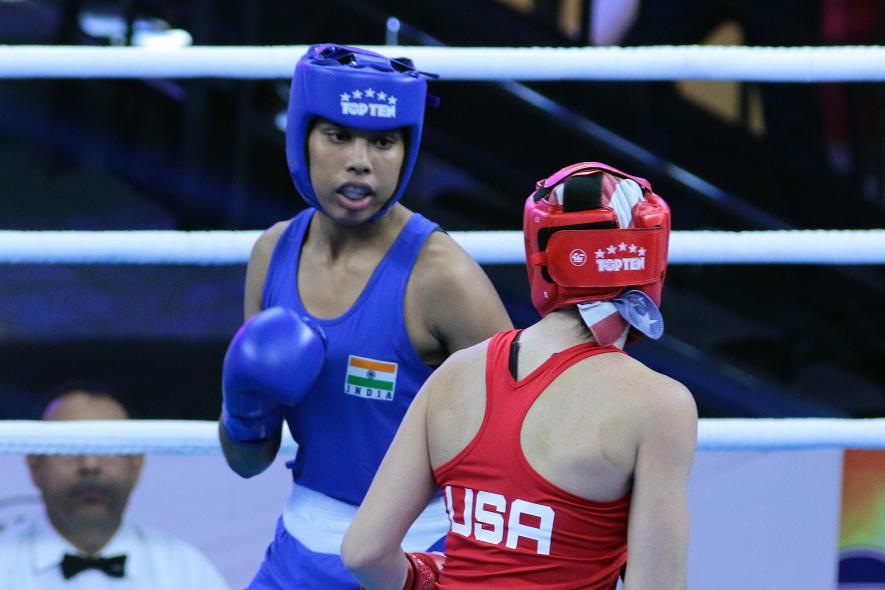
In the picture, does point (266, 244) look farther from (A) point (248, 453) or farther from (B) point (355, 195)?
(A) point (248, 453)

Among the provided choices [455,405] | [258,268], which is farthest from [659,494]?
[258,268]

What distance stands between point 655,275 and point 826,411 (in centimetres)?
Answer: 289

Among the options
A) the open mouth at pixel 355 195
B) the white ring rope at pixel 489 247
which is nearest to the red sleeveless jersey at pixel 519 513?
the open mouth at pixel 355 195

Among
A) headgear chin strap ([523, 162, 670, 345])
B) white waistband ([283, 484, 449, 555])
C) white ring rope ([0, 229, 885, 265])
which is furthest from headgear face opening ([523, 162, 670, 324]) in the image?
white ring rope ([0, 229, 885, 265])

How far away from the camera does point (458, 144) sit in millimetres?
4797

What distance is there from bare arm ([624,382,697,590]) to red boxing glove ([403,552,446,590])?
0.31 m

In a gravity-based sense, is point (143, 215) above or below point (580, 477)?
above

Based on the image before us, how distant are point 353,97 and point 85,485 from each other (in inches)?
40.9

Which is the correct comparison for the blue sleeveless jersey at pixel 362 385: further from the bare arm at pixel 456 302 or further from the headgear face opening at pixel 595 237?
the headgear face opening at pixel 595 237

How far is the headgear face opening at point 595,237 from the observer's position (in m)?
1.60

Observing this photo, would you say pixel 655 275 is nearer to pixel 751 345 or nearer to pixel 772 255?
pixel 772 255

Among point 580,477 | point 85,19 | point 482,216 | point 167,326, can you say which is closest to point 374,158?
point 580,477

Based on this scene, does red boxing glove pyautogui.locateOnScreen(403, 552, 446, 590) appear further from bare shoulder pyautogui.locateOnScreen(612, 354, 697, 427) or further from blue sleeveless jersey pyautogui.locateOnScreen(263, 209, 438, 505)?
bare shoulder pyautogui.locateOnScreen(612, 354, 697, 427)

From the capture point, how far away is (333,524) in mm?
2021
